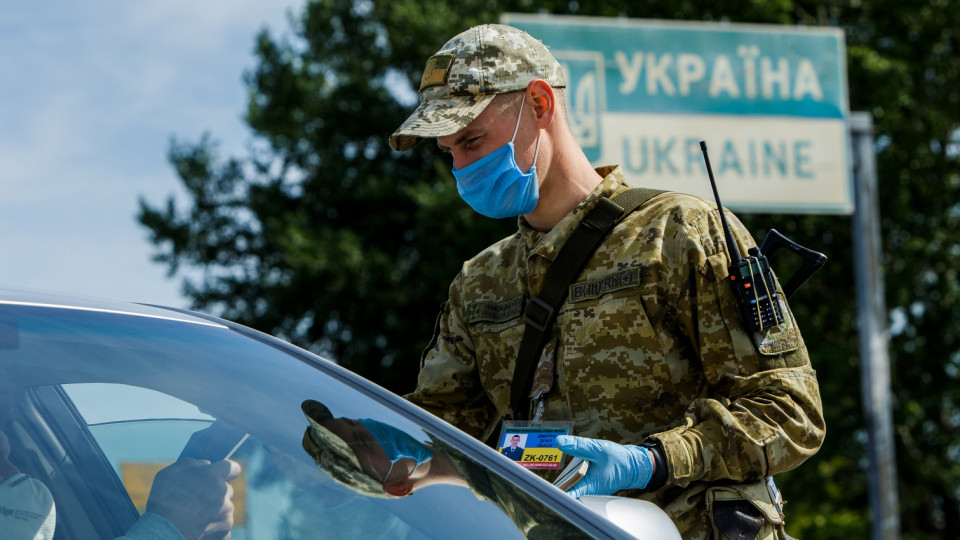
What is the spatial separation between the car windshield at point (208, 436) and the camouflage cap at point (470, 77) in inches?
32.9

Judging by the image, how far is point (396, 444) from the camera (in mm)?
1460

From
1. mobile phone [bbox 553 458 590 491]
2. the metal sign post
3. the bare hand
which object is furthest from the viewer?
the metal sign post

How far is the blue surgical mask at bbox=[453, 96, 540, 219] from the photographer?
2320 millimetres

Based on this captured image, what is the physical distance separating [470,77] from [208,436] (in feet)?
3.54

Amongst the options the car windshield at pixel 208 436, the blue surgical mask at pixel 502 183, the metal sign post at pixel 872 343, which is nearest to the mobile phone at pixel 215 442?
the car windshield at pixel 208 436

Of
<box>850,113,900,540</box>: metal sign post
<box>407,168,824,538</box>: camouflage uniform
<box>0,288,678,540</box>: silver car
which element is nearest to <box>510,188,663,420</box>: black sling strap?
<box>407,168,824,538</box>: camouflage uniform

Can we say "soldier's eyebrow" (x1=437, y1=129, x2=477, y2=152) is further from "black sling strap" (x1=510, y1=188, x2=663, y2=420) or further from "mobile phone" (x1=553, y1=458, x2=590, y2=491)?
"mobile phone" (x1=553, y1=458, x2=590, y2=491)

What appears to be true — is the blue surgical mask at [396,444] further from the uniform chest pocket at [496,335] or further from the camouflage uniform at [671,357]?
the uniform chest pocket at [496,335]

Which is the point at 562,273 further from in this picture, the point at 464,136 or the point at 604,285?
the point at 464,136

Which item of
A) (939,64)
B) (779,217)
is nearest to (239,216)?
(779,217)

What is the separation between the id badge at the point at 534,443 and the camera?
6.44ft

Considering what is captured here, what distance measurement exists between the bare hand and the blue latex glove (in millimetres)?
649

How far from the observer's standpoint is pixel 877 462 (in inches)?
366

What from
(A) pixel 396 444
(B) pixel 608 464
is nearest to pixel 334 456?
(A) pixel 396 444
